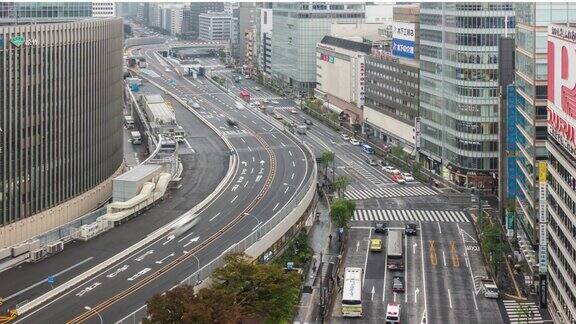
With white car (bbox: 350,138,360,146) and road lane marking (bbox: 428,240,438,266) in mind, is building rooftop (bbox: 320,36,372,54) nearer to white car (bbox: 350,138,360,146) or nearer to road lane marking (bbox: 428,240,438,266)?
white car (bbox: 350,138,360,146)

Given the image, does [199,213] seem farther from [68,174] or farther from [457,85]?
[457,85]

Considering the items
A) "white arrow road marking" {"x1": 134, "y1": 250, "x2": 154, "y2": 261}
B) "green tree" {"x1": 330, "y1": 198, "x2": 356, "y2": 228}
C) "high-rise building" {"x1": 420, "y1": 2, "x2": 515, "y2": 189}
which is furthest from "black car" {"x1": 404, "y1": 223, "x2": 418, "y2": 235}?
"white arrow road marking" {"x1": 134, "y1": 250, "x2": 154, "y2": 261}

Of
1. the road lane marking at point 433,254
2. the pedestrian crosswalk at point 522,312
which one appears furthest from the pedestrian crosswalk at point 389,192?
the pedestrian crosswalk at point 522,312

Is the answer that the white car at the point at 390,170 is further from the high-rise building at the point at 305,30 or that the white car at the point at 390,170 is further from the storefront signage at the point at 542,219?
the high-rise building at the point at 305,30

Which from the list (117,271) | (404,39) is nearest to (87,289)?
(117,271)

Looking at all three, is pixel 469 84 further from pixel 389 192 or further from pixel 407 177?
pixel 389 192

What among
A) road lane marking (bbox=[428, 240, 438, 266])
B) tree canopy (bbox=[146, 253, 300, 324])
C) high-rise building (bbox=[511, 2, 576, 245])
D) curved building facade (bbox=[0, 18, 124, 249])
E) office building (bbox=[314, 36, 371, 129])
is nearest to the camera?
tree canopy (bbox=[146, 253, 300, 324])
